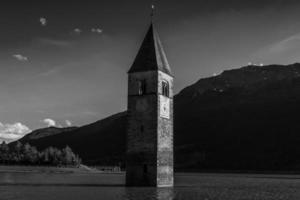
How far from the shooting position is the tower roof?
6172 centimetres

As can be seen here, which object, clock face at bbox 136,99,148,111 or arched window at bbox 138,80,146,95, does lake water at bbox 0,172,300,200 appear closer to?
clock face at bbox 136,99,148,111

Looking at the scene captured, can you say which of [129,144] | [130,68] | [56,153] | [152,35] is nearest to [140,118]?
[129,144]

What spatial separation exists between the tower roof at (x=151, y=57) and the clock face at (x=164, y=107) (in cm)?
382

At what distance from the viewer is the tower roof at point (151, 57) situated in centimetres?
6172

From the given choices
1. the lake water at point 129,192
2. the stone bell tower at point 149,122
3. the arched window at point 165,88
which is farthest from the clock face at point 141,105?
the lake water at point 129,192

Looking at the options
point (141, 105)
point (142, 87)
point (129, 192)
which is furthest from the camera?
point (142, 87)

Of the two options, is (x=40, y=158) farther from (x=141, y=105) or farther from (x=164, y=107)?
(x=164, y=107)

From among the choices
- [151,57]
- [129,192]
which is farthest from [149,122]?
[129,192]

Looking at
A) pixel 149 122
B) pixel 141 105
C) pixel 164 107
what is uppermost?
pixel 141 105

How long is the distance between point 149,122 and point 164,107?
131 inches

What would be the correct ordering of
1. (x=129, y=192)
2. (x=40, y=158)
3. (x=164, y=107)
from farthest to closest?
(x=40, y=158) < (x=164, y=107) < (x=129, y=192)

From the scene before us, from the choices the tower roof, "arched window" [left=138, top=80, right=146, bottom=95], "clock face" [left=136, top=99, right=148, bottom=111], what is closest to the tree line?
the tower roof

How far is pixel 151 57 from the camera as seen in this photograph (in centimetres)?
6222

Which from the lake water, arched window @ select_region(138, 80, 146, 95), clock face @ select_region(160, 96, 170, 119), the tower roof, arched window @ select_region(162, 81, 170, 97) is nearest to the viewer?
A: the lake water
